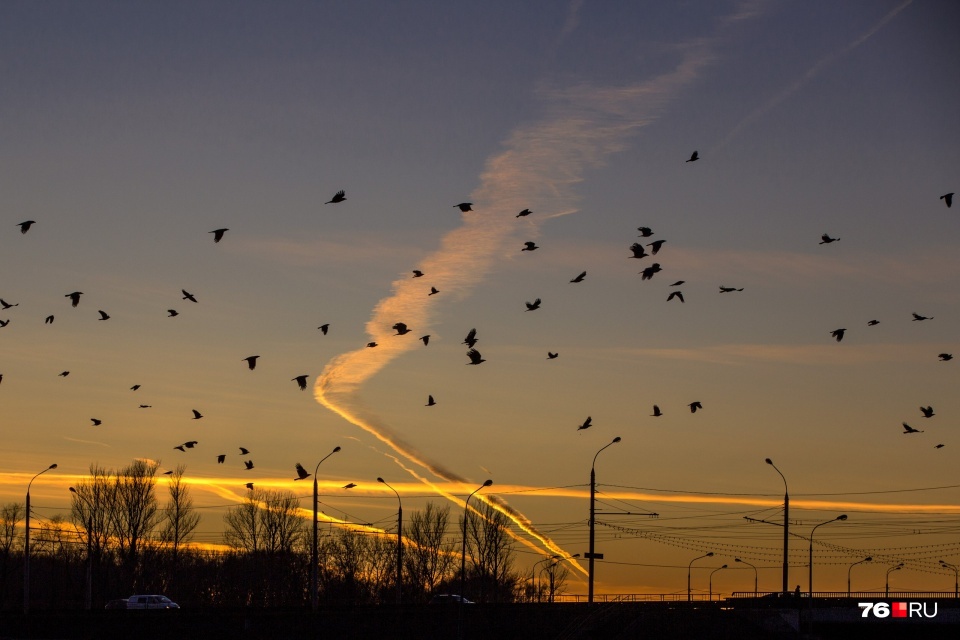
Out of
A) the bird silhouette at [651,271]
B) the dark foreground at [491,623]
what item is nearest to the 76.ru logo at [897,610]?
the dark foreground at [491,623]

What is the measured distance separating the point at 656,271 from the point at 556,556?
6550 centimetres

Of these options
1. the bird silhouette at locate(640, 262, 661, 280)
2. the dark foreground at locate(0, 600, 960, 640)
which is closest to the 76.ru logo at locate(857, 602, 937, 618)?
the dark foreground at locate(0, 600, 960, 640)

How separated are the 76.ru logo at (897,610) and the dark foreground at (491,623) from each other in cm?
42

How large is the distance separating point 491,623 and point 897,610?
26.4m

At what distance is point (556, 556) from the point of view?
109m

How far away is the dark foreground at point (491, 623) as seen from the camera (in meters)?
65.0

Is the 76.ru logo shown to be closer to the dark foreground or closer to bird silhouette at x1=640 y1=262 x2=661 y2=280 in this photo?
the dark foreground

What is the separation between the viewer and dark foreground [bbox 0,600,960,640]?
213ft

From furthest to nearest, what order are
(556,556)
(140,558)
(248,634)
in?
(140,558) < (556,556) < (248,634)

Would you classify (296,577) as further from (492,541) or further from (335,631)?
(335,631)

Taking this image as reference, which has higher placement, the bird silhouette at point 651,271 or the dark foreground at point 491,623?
the bird silhouette at point 651,271

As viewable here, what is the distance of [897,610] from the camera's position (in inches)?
3278

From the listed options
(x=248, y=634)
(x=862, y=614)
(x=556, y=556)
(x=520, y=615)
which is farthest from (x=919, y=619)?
(x=248, y=634)

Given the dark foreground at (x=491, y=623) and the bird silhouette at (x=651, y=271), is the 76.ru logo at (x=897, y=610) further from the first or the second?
the bird silhouette at (x=651, y=271)
